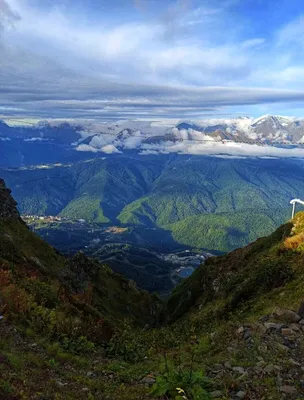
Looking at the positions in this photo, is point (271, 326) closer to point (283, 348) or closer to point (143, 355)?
point (283, 348)

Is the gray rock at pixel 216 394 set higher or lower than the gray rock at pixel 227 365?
higher

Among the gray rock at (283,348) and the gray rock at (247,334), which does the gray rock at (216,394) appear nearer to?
the gray rock at (283,348)

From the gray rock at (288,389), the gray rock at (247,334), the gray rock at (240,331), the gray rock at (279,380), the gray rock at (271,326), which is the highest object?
the gray rock at (288,389)

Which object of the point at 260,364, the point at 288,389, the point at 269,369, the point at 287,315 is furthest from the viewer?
the point at 287,315

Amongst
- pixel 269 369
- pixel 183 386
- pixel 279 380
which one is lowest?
pixel 269 369

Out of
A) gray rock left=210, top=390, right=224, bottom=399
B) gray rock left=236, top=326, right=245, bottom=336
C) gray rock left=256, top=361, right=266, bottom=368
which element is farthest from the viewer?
gray rock left=236, top=326, right=245, bottom=336

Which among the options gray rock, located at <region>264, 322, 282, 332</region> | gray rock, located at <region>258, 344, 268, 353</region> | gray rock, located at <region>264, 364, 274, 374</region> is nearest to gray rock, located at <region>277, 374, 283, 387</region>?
gray rock, located at <region>264, 364, 274, 374</region>

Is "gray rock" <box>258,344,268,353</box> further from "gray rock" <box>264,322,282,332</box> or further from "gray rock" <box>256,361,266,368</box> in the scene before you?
"gray rock" <box>264,322,282,332</box>

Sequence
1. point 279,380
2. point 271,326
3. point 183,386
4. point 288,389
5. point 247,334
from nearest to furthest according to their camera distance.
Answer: point 183,386
point 288,389
point 279,380
point 247,334
point 271,326

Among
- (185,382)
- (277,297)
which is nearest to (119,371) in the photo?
(185,382)

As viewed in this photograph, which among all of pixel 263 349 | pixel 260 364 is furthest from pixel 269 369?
pixel 263 349

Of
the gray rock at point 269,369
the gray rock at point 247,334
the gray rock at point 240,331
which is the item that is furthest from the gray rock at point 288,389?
the gray rock at point 240,331

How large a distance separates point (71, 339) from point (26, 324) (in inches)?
91.3

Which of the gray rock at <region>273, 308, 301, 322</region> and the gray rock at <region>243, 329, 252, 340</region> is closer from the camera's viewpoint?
the gray rock at <region>243, 329, 252, 340</region>
